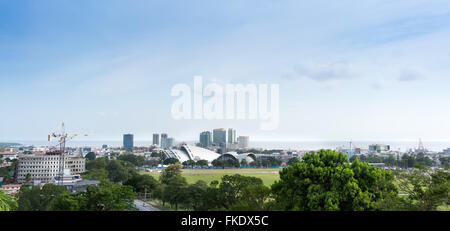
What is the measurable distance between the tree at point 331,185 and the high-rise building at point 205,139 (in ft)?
112

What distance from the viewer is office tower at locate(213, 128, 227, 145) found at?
128 feet

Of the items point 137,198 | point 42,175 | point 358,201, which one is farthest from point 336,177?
point 42,175

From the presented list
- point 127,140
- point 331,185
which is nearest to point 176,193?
point 331,185

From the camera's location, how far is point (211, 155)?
32656 millimetres

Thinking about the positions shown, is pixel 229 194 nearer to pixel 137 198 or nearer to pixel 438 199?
pixel 438 199

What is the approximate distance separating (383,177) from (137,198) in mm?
9309

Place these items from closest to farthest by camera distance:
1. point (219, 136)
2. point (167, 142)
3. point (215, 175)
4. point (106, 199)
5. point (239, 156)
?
point (106, 199)
point (215, 175)
point (239, 156)
point (219, 136)
point (167, 142)

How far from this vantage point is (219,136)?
40281 mm

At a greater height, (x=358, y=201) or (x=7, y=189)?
(x=358, y=201)

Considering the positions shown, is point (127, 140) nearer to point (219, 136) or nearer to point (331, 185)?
point (219, 136)

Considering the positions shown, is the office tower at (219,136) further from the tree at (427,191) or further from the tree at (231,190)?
the tree at (427,191)

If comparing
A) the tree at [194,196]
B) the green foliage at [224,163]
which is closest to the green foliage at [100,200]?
the tree at [194,196]

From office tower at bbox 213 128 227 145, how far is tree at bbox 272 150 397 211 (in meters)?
Result: 33.4

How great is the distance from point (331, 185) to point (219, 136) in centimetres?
3577
